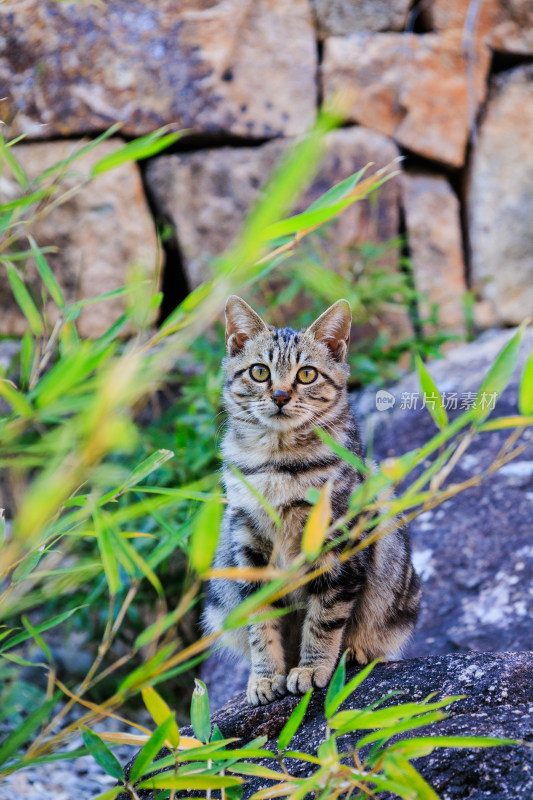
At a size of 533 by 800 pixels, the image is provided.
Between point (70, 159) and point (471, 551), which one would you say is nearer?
point (70, 159)

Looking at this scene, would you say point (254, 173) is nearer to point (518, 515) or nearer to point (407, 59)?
point (407, 59)

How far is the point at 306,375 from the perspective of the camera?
2037mm

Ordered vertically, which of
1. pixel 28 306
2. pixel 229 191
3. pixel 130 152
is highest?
pixel 130 152

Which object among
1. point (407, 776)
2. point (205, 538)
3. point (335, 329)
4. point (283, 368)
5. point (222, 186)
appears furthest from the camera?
point (222, 186)

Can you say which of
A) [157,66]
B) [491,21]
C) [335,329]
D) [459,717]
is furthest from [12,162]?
[491,21]

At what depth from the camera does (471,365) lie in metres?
3.48

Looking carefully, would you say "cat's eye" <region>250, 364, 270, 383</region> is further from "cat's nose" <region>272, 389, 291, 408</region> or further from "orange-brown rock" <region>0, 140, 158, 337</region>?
"orange-brown rock" <region>0, 140, 158, 337</region>

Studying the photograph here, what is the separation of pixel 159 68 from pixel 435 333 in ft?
6.46

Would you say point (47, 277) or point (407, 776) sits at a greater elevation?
point (47, 277)

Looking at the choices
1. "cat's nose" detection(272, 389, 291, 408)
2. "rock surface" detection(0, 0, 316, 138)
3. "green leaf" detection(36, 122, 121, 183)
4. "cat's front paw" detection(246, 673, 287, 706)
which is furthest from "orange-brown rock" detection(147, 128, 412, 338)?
"green leaf" detection(36, 122, 121, 183)

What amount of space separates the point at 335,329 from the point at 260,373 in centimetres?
27

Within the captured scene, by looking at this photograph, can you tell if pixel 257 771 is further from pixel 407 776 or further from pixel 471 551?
pixel 471 551

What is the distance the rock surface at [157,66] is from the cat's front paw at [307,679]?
9.47ft
